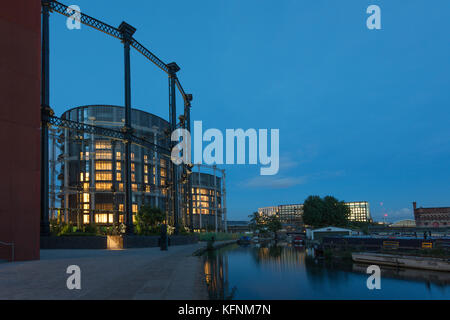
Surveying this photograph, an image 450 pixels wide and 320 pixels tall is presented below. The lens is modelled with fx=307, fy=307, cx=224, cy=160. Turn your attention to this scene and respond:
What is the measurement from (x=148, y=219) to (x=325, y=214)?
62.5 m

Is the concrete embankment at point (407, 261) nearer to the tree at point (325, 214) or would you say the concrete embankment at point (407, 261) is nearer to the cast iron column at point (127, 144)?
the cast iron column at point (127, 144)

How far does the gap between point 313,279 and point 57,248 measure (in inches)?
895

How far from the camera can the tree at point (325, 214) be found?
8688cm

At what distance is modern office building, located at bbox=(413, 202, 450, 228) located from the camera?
109875mm

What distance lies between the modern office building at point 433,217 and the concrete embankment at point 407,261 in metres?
103

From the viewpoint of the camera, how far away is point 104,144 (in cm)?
8900

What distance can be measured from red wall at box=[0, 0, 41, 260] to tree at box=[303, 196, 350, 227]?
78.0 meters

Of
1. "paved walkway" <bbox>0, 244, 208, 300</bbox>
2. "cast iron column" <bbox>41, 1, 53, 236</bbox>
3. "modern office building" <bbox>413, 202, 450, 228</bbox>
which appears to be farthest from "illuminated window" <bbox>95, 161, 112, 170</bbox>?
"modern office building" <bbox>413, 202, 450, 228</bbox>

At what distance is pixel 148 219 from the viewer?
38.8 m

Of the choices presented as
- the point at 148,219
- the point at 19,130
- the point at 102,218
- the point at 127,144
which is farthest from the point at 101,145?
the point at 19,130

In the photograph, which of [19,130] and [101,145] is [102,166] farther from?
[19,130]

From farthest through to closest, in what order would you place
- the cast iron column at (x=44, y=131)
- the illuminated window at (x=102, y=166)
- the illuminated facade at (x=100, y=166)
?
the illuminated window at (x=102, y=166), the illuminated facade at (x=100, y=166), the cast iron column at (x=44, y=131)

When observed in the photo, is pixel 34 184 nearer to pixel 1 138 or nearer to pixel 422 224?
pixel 1 138

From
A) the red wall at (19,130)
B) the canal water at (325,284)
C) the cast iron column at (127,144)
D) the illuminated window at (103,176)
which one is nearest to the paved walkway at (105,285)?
the canal water at (325,284)
